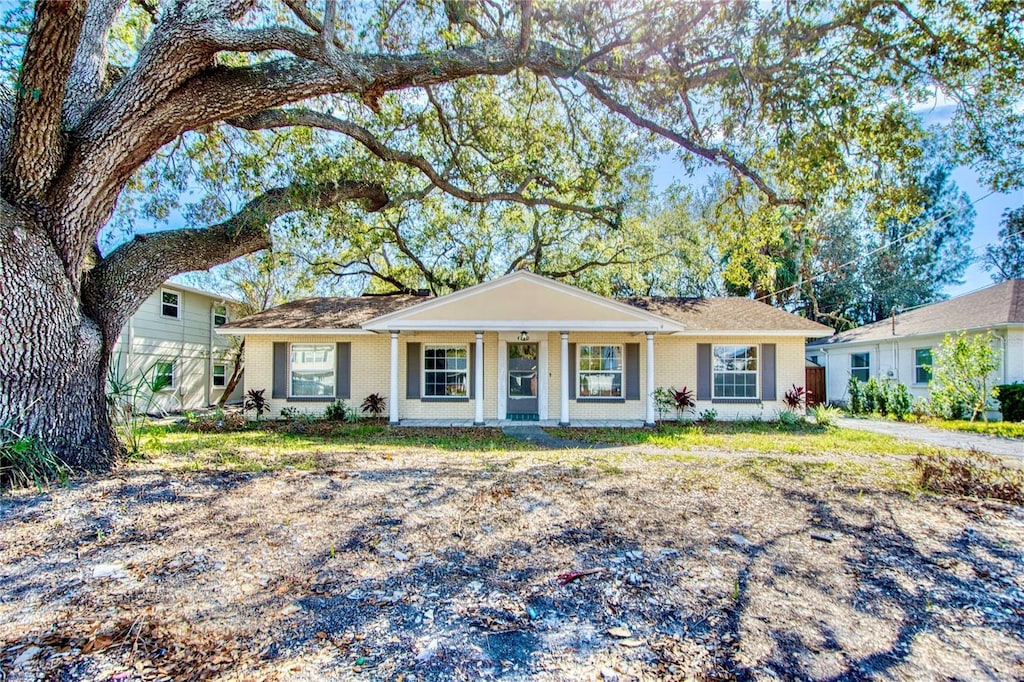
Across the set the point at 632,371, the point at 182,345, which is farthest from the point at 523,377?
the point at 182,345

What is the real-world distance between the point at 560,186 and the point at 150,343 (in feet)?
46.9

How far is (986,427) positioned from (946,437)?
2.05 metres

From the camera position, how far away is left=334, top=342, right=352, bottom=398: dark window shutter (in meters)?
13.7

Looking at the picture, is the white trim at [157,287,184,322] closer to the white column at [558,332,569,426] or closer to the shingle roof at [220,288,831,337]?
the shingle roof at [220,288,831,337]

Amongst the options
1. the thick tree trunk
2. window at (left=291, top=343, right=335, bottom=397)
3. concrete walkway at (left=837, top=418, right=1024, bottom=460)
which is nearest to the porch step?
window at (left=291, top=343, right=335, bottom=397)

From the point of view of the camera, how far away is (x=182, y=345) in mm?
17328

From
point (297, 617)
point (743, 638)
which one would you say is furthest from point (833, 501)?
point (297, 617)

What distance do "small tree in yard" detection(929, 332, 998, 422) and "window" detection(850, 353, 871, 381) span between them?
4685mm

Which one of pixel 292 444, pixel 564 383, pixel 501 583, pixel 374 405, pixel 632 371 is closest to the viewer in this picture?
pixel 501 583

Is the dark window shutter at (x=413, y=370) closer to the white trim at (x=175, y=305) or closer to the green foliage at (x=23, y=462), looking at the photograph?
the green foliage at (x=23, y=462)

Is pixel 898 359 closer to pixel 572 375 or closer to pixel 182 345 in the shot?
pixel 572 375

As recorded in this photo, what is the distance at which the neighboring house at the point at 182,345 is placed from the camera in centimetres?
1538

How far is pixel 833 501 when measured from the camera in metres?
5.24

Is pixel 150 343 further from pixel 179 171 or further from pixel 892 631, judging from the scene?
pixel 892 631
